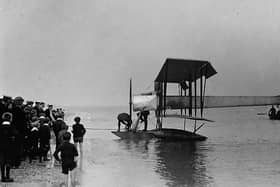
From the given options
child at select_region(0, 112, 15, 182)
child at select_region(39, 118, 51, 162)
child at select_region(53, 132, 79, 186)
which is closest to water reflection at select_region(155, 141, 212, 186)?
child at select_region(53, 132, 79, 186)

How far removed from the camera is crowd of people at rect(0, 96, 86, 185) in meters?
8.20

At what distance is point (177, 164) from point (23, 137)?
500cm

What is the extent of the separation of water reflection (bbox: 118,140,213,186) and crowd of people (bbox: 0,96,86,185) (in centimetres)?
262

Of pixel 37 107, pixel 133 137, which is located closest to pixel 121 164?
pixel 37 107

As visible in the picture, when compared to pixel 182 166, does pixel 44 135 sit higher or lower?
higher

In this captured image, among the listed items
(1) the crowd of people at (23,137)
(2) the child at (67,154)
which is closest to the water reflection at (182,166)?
(2) the child at (67,154)

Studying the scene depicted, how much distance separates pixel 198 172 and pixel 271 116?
6329cm

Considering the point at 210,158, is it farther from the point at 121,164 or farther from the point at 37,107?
the point at 37,107

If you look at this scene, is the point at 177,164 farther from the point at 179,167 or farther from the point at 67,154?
the point at 67,154

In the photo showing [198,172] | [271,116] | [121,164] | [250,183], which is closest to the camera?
[250,183]

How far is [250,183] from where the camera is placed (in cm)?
1023

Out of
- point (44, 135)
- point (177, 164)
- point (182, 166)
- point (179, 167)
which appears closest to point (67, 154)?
point (44, 135)

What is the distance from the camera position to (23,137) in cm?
1091

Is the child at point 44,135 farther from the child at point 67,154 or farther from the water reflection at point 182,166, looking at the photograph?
the child at point 67,154
